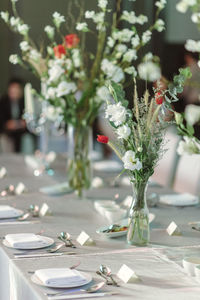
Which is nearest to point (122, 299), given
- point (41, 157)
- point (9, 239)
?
point (9, 239)

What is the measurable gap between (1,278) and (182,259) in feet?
2.17

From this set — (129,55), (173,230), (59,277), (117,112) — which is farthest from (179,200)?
(59,277)

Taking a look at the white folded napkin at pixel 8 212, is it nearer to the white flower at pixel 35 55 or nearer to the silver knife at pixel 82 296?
the white flower at pixel 35 55

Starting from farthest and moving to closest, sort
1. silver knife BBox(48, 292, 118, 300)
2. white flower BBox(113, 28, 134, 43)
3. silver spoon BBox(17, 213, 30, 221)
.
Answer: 1. white flower BBox(113, 28, 134, 43)
2. silver spoon BBox(17, 213, 30, 221)
3. silver knife BBox(48, 292, 118, 300)

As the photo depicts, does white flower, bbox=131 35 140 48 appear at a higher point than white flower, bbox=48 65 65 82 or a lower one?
higher

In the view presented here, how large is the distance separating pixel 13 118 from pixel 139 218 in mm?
6288

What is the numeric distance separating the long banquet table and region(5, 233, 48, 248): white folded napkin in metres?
0.04

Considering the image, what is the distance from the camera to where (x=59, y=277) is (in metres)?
1.88

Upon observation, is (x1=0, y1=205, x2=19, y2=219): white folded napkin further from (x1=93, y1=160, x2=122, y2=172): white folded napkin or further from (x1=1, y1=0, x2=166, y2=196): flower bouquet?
(x1=93, y1=160, x2=122, y2=172): white folded napkin

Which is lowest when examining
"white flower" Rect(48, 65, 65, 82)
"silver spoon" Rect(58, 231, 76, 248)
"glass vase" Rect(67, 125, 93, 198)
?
"silver spoon" Rect(58, 231, 76, 248)

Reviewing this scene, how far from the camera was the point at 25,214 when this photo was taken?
2.83 metres

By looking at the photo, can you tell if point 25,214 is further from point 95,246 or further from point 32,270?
point 32,270

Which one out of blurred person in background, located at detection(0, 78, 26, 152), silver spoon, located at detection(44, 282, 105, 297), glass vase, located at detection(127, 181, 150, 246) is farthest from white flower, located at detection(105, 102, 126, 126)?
blurred person in background, located at detection(0, 78, 26, 152)

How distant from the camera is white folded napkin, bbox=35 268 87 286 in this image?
1.85m
